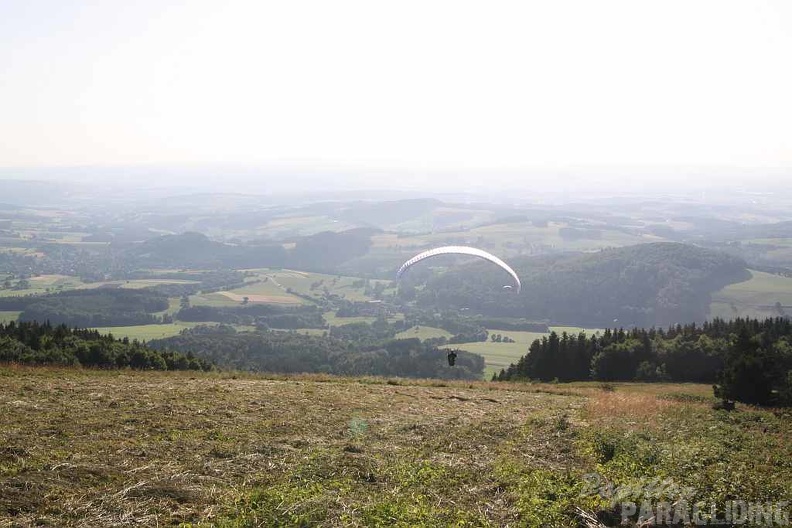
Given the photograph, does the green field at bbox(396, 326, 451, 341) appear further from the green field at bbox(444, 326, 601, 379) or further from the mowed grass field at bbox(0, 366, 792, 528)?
the mowed grass field at bbox(0, 366, 792, 528)

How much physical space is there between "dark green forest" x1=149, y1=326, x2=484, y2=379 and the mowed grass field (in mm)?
76025

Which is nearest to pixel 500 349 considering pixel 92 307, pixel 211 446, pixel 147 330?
pixel 147 330

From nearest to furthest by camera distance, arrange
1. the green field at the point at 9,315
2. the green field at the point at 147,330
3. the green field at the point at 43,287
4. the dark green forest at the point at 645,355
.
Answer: the dark green forest at the point at 645,355 → the green field at the point at 147,330 → the green field at the point at 9,315 → the green field at the point at 43,287

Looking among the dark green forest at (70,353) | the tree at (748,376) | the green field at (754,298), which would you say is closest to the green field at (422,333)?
the green field at (754,298)

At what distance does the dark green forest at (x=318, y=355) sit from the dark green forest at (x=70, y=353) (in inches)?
1847

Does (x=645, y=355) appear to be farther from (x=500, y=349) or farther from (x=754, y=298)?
(x=754, y=298)

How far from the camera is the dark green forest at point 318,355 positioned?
343 ft

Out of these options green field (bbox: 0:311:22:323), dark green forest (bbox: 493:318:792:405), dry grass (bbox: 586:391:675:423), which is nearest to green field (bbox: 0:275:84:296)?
green field (bbox: 0:311:22:323)

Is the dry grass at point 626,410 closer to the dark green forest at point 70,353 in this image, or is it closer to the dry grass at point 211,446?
the dry grass at point 211,446

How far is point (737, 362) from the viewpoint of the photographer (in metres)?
30.1

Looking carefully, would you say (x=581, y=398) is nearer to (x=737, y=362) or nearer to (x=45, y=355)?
(x=737, y=362)

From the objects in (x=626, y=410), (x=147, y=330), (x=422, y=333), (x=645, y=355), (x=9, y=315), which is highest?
(x=626, y=410)

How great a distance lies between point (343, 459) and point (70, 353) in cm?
3383

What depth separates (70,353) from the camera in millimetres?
41562
